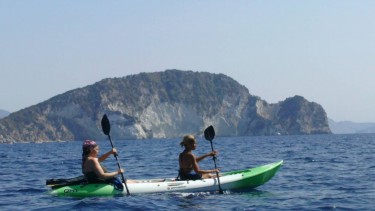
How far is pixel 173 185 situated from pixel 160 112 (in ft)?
473

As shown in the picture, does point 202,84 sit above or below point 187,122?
above

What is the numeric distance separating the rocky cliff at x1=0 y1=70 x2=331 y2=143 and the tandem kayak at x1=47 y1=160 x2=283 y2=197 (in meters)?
133

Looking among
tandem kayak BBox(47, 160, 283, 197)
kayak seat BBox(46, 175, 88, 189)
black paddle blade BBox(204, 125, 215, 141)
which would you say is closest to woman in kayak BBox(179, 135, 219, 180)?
tandem kayak BBox(47, 160, 283, 197)

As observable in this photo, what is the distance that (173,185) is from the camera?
49.4 feet

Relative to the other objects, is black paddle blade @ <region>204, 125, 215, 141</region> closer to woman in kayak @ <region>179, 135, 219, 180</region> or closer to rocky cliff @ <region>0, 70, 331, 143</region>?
woman in kayak @ <region>179, 135, 219, 180</region>

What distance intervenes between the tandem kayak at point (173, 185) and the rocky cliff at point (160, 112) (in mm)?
133038

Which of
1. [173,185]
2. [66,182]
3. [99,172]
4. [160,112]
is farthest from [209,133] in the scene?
[160,112]

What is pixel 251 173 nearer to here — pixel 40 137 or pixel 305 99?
pixel 40 137

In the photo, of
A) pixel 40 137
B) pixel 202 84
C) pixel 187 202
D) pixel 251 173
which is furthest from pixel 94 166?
pixel 202 84

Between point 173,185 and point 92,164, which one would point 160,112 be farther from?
point 92,164

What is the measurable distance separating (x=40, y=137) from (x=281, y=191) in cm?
15050

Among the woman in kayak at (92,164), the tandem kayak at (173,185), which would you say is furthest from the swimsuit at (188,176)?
the woman in kayak at (92,164)

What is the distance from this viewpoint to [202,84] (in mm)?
185750

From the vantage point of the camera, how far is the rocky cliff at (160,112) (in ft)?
506
